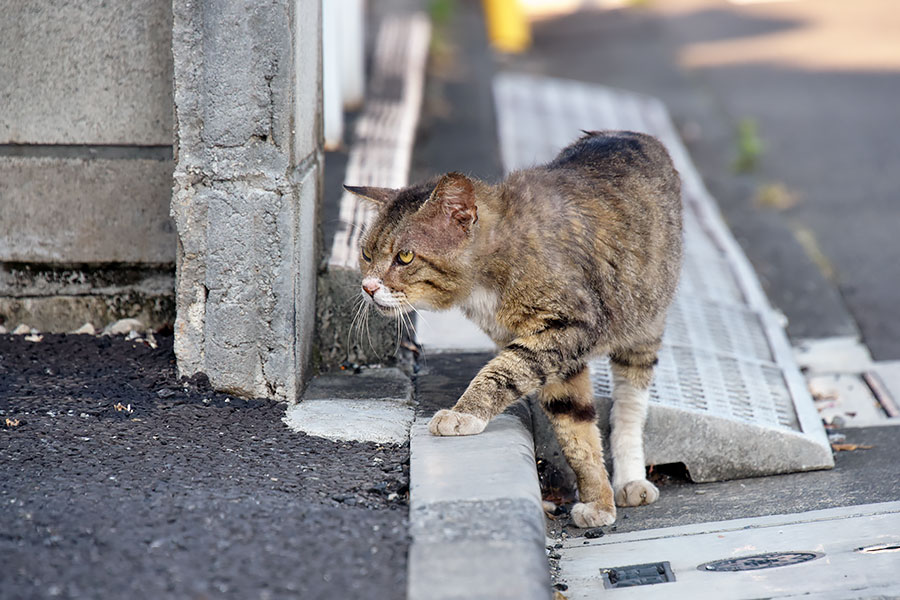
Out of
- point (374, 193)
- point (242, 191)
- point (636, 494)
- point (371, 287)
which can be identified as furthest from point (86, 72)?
point (636, 494)

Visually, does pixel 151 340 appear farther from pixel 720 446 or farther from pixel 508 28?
pixel 508 28

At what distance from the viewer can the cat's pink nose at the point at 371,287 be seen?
3.11 metres

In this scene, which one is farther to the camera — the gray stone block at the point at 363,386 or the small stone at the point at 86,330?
the small stone at the point at 86,330

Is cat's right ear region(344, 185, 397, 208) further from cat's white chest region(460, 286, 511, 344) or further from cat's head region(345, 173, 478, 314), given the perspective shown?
cat's white chest region(460, 286, 511, 344)

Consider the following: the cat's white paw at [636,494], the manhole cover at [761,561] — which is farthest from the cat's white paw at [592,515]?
the manhole cover at [761,561]

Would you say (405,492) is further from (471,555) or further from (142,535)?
(142,535)

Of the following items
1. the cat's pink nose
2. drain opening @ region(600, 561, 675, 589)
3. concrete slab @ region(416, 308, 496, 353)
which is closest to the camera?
drain opening @ region(600, 561, 675, 589)

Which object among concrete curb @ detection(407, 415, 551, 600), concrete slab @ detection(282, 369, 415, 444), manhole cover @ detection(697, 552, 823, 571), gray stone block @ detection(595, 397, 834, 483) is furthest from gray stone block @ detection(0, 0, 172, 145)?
manhole cover @ detection(697, 552, 823, 571)

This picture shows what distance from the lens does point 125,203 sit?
143 inches

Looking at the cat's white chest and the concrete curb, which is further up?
the cat's white chest

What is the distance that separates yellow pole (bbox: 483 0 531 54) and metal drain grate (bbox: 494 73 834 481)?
545 centimetres

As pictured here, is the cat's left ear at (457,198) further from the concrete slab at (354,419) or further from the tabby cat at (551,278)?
the concrete slab at (354,419)

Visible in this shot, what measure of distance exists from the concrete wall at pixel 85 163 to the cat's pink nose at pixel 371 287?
0.96 m

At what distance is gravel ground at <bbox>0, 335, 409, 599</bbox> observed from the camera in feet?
7.27
